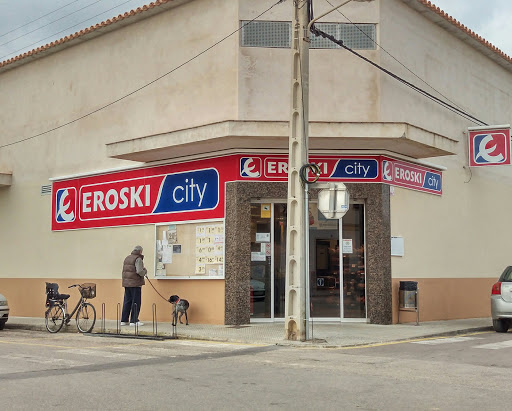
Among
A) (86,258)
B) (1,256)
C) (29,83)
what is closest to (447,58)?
(86,258)

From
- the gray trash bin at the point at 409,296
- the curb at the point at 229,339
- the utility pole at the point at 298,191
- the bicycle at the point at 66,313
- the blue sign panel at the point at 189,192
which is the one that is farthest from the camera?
the blue sign panel at the point at 189,192

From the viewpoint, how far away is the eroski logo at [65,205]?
65.2 feet

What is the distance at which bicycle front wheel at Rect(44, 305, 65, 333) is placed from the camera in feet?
50.5

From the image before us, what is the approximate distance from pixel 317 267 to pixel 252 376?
806cm

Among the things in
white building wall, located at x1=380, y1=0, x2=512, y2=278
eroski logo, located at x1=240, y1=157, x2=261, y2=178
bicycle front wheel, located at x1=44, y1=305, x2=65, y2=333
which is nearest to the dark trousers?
bicycle front wheel, located at x1=44, y1=305, x2=65, y2=333

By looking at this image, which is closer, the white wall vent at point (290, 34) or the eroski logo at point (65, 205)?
the white wall vent at point (290, 34)

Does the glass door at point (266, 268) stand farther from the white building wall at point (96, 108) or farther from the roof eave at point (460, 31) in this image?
the roof eave at point (460, 31)

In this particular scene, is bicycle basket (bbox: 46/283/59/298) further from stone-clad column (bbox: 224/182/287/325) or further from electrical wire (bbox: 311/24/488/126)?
electrical wire (bbox: 311/24/488/126)

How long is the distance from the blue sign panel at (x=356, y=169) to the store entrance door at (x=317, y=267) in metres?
1.12

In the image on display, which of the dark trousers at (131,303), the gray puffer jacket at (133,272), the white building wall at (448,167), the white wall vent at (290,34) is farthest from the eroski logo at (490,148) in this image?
the dark trousers at (131,303)

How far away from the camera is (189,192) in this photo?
1681cm

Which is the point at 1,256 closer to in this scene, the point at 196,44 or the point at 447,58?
the point at 196,44

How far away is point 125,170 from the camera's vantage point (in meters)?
18.4

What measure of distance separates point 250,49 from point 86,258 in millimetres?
7702
